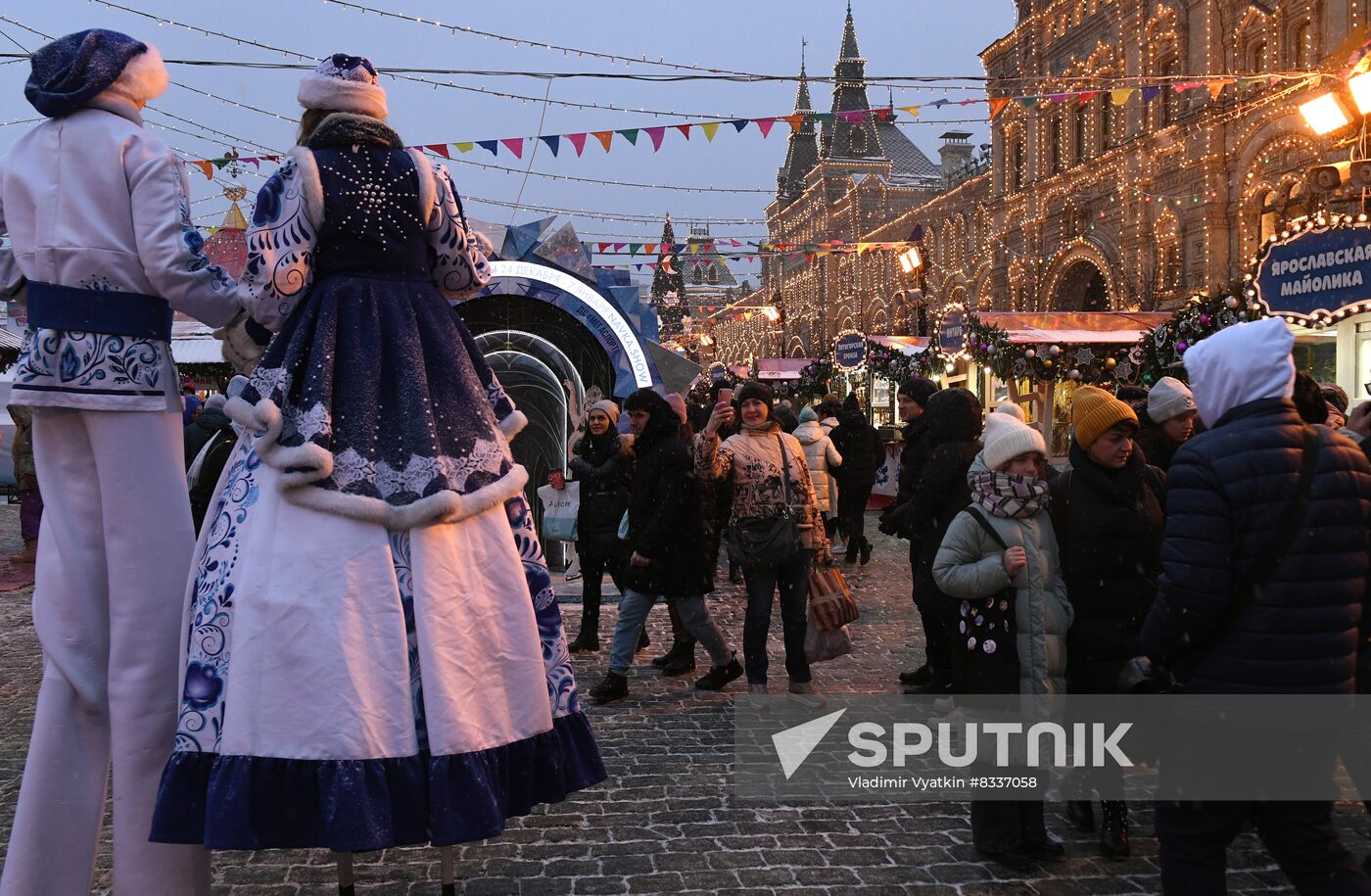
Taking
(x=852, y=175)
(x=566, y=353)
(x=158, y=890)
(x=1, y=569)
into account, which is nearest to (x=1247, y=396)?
(x=158, y=890)

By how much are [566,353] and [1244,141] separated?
1748cm

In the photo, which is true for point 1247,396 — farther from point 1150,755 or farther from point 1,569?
point 1,569

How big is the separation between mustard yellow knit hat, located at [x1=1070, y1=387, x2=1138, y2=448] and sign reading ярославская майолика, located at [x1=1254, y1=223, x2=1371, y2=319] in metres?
5.27

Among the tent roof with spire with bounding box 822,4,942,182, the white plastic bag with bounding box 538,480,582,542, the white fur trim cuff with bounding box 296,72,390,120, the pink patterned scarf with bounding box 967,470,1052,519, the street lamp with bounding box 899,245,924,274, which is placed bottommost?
the white plastic bag with bounding box 538,480,582,542

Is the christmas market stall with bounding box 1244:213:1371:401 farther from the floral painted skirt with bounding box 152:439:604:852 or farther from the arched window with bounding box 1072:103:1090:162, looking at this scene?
the arched window with bounding box 1072:103:1090:162

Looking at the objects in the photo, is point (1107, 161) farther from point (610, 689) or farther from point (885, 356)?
point (610, 689)

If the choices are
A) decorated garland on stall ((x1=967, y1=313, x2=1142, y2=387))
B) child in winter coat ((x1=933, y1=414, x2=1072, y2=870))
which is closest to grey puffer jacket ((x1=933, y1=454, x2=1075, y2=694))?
child in winter coat ((x1=933, y1=414, x2=1072, y2=870))

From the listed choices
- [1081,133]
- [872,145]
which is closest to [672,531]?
[1081,133]

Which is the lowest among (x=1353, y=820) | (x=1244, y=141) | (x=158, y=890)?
(x=1353, y=820)

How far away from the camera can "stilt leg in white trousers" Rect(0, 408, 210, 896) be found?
2945mm

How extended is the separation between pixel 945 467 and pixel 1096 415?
1574 millimetres

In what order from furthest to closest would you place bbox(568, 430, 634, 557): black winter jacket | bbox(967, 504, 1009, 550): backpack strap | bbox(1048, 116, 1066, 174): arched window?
Result: bbox(1048, 116, 1066, 174): arched window, bbox(568, 430, 634, 557): black winter jacket, bbox(967, 504, 1009, 550): backpack strap

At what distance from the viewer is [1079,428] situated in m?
4.20

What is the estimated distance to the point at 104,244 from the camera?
3098 millimetres
